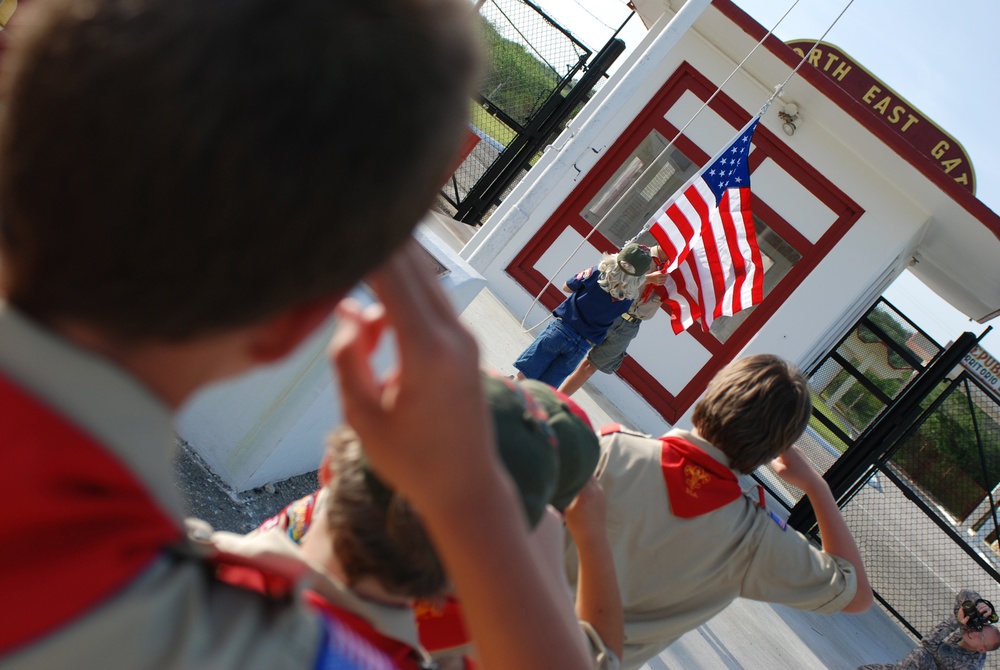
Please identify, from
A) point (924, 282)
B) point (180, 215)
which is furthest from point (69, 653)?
point (924, 282)

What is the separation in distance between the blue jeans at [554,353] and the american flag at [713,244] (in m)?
0.77

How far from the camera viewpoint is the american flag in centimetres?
604

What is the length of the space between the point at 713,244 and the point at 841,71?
4.63 m

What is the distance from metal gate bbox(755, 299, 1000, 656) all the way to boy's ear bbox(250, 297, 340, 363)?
7.11 m

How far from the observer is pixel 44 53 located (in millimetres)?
565

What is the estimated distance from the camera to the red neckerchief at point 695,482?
2156 mm

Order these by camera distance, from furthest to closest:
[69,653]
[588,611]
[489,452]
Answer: [588,611]
[489,452]
[69,653]

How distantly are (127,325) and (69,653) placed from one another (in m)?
0.21

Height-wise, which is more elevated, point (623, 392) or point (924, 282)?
point (924, 282)

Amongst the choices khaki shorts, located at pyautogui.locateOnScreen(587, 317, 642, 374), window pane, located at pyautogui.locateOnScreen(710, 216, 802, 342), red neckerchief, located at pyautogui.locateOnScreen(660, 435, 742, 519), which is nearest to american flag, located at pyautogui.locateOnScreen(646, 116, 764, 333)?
khaki shorts, located at pyautogui.locateOnScreen(587, 317, 642, 374)

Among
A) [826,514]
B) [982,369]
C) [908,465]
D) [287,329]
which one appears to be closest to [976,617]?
[982,369]

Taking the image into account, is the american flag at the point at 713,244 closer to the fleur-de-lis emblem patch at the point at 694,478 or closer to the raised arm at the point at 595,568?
the fleur-de-lis emblem patch at the point at 694,478

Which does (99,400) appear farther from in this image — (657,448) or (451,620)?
(657,448)

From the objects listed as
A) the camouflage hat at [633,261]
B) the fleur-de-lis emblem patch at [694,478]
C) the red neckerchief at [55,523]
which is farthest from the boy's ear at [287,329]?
the camouflage hat at [633,261]
